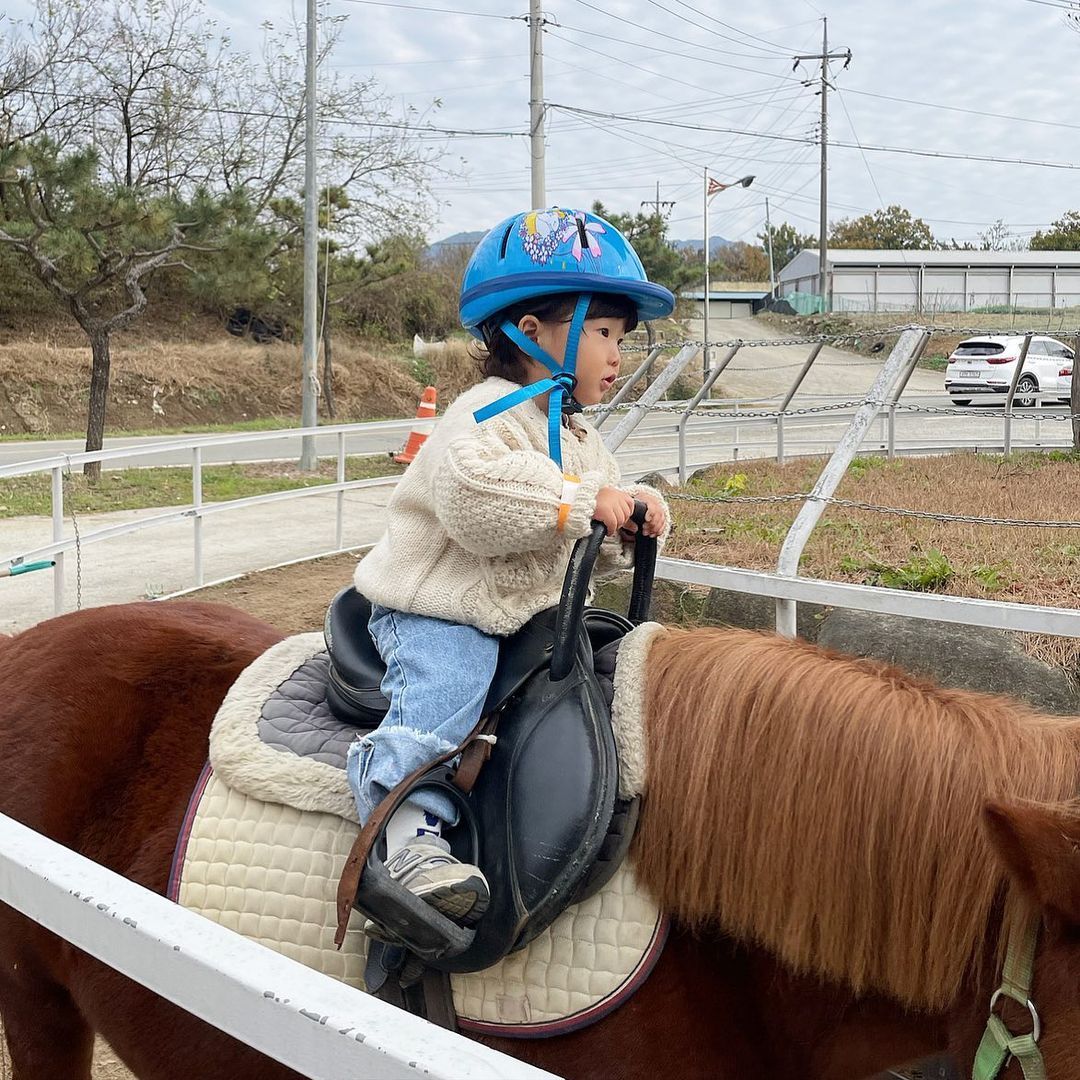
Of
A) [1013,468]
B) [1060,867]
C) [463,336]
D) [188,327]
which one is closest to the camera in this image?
[1060,867]

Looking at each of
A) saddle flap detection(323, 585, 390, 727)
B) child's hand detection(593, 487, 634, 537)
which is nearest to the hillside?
saddle flap detection(323, 585, 390, 727)

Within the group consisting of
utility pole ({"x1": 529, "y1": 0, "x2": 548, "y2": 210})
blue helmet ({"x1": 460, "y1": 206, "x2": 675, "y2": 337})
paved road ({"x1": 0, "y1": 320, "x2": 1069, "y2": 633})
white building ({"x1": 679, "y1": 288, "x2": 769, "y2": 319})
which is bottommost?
paved road ({"x1": 0, "y1": 320, "x2": 1069, "y2": 633})

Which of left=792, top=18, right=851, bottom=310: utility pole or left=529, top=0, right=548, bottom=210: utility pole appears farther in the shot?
left=792, top=18, right=851, bottom=310: utility pole

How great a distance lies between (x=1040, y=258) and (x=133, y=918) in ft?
209

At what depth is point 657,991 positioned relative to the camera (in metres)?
1.42

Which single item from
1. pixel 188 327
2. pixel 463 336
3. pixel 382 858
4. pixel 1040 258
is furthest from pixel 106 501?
pixel 1040 258

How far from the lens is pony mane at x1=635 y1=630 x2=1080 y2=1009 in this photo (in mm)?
1278

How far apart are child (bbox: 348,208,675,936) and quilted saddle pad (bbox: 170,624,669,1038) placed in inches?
5.1

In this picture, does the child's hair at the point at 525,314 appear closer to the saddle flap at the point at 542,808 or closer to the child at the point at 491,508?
the child at the point at 491,508

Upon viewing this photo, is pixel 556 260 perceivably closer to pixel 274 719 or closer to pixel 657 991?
pixel 274 719

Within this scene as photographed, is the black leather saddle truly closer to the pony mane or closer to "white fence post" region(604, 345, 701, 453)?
the pony mane

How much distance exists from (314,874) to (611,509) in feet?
2.42

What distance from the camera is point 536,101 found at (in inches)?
667

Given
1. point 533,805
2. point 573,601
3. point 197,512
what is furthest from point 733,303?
point 533,805
